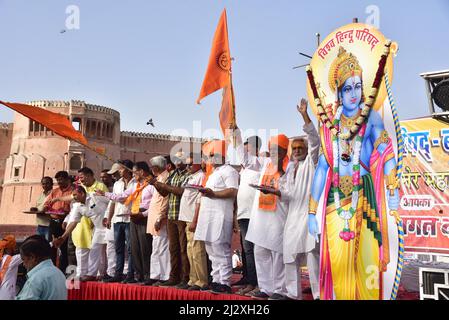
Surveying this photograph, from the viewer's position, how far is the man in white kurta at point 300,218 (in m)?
4.98

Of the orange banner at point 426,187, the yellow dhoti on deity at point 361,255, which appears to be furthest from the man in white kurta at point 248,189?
the orange banner at point 426,187

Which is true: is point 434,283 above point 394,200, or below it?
below

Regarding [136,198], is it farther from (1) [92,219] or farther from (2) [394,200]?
(2) [394,200]

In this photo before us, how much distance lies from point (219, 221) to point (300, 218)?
1012 mm

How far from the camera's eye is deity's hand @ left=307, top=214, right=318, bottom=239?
4898 millimetres

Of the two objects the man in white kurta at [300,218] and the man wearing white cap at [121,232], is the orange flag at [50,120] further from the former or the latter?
the man in white kurta at [300,218]

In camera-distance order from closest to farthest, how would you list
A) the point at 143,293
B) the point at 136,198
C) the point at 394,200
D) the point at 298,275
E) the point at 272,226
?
the point at 394,200 < the point at 298,275 < the point at 272,226 < the point at 143,293 < the point at 136,198

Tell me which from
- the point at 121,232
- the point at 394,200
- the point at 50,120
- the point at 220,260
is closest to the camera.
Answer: the point at 394,200

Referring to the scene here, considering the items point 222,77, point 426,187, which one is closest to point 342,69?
point 222,77

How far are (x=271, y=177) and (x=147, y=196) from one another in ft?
6.64

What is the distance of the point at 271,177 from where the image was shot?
544 centimetres

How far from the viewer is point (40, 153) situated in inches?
1567

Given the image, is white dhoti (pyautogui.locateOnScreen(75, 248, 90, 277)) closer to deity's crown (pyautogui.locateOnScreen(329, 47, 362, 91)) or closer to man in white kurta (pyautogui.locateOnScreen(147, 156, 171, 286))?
man in white kurta (pyautogui.locateOnScreen(147, 156, 171, 286))

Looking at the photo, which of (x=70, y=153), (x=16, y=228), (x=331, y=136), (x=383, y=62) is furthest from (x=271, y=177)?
(x=70, y=153)
